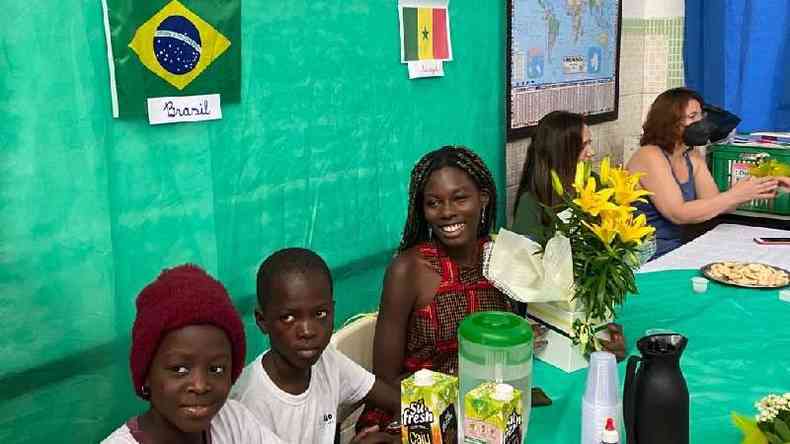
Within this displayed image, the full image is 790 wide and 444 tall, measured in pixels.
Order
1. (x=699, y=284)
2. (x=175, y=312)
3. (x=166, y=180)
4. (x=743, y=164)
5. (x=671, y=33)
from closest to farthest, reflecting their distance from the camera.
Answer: (x=175, y=312) < (x=166, y=180) < (x=699, y=284) < (x=743, y=164) < (x=671, y=33)

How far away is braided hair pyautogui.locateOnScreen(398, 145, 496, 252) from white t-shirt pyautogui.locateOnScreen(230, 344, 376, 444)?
38 centimetres

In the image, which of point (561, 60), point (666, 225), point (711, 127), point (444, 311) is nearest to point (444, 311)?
point (444, 311)

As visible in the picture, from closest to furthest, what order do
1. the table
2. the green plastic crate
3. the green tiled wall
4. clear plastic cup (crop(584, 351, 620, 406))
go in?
clear plastic cup (crop(584, 351, 620, 406))
the table
the green plastic crate
the green tiled wall

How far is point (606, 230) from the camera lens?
1470 millimetres

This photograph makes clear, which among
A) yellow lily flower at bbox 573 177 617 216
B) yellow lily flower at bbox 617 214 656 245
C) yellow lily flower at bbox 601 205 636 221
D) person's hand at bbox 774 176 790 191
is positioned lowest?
person's hand at bbox 774 176 790 191

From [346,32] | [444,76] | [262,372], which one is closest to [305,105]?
[346,32]

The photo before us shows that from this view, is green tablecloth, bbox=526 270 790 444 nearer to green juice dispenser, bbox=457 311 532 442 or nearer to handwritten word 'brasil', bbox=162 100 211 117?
green juice dispenser, bbox=457 311 532 442

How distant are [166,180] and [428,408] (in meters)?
0.93

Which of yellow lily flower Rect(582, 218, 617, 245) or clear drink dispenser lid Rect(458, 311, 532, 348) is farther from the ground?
yellow lily flower Rect(582, 218, 617, 245)

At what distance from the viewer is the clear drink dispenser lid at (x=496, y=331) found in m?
1.28

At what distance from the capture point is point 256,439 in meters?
1.26

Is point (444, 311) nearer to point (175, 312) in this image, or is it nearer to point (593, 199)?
point (593, 199)

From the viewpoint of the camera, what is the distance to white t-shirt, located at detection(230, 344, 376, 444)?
1.34 metres

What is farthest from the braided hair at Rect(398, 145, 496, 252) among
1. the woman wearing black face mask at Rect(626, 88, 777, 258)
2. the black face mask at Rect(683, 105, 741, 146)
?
the black face mask at Rect(683, 105, 741, 146)
